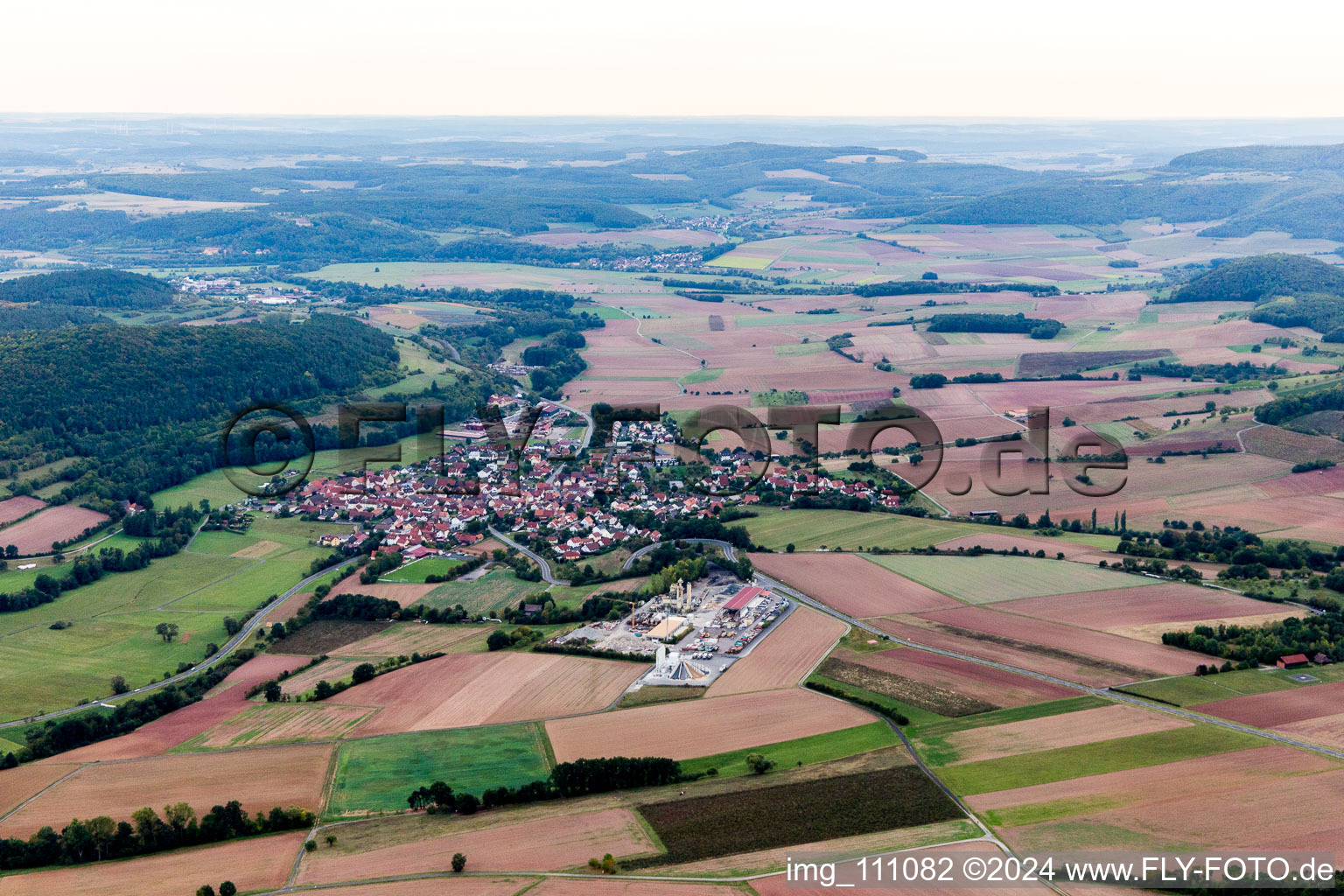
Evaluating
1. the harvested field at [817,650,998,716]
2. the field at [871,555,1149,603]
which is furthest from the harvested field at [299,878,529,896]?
the field at [871,555,1149,603]

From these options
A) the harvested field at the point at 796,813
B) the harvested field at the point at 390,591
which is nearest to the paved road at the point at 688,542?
the harvested field at the point at 390,591

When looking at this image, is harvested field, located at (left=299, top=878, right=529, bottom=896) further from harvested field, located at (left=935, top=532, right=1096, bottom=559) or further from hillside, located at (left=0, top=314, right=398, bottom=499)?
hillside, located at (left=0, top=314, right=398, bottom=499)

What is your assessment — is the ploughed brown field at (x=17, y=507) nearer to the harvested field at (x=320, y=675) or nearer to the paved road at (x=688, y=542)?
the harvested field at (x=320, y=675)

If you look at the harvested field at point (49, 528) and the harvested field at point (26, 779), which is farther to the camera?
the harvested field at point (49, 528)

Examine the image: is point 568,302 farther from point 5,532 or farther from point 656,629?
point 656,629

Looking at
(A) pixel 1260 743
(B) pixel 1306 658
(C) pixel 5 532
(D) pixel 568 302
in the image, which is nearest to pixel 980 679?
(A) pixel 1260 743

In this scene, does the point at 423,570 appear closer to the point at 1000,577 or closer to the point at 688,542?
the point at 688,542
